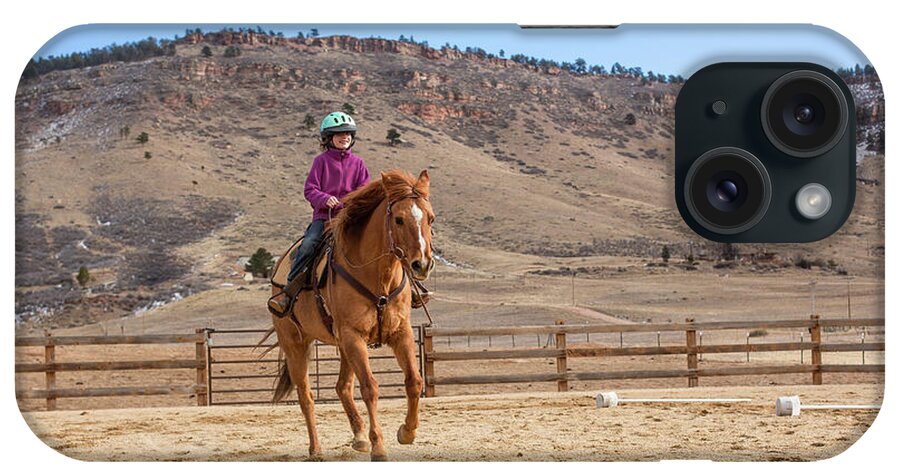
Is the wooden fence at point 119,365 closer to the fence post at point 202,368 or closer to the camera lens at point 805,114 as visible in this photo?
the fence post at point 202,368

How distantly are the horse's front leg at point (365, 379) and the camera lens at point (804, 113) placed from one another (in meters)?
3.29

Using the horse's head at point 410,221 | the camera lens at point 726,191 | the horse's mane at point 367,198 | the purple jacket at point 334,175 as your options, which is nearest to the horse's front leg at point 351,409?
the horse's mane at point 367,198

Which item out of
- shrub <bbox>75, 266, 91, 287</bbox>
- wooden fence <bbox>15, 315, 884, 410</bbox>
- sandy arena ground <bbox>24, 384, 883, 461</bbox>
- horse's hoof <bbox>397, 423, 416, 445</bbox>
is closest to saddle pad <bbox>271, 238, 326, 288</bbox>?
sandy arena ground <bbox>24, 384, 883, 461</bbox>

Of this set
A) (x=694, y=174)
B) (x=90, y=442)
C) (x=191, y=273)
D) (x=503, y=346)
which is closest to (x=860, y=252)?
(x=694, y=174)

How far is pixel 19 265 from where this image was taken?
8430 mm

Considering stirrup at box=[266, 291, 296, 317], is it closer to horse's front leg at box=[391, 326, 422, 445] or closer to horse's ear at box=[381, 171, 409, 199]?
horse's front leg at box=[391, 326, 422, 445]

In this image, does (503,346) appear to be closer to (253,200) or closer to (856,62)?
(253,200)

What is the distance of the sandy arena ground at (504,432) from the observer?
854 cm

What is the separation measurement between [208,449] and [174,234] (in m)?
38.4

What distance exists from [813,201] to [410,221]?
283cm

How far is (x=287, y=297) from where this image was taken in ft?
33.3

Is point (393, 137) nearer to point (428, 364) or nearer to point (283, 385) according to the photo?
point (428, 364)

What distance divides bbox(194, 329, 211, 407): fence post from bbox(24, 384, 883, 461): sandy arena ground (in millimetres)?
1793

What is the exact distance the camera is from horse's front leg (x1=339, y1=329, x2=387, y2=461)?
8562 millimetres
